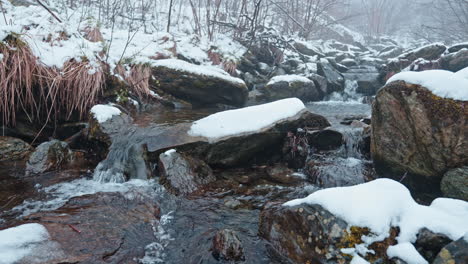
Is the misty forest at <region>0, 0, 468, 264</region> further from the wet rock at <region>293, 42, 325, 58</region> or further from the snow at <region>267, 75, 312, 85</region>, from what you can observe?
the wet rock at <region>293, 42, 325, 58</region>

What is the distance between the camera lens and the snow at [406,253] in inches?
61.4

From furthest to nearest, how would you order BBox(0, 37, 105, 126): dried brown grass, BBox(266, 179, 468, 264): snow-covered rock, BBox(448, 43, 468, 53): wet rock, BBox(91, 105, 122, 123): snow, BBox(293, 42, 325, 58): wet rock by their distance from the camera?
BBox(293, 42, 325, 58): wet rock, BBox(448, 43, 468, 53): wet rock, BBox(91, 105, 122, 123): snow, BBox(0, 37, 105, 126): dried brown grass, BBox(266, 179, 468, 264): snow-covered rock

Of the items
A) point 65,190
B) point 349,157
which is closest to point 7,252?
point 65,190

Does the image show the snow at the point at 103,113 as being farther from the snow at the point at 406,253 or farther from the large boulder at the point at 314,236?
the snow at the point at 406,253

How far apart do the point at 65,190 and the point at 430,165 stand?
12.3 feet

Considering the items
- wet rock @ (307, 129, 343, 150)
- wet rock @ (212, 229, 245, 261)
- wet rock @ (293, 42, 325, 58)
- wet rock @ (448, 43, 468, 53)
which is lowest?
wet rock @ (212, 229, 245, 261)

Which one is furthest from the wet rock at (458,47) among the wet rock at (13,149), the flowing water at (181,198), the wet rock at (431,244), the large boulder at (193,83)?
the wet rock at (13,149)

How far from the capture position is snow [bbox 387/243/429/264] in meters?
1.56

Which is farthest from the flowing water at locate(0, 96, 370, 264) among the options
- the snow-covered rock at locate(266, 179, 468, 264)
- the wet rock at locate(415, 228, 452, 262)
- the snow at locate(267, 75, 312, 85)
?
the snow at locate(267, 75, 312, 85)

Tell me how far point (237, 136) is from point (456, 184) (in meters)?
2.28

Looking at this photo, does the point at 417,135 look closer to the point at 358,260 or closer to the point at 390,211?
the point at 390,211

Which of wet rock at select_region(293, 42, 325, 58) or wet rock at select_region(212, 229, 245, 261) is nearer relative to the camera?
wet rock at select_region(212, 229, 245, 261)

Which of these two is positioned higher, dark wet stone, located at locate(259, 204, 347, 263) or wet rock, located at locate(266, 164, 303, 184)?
dark wet stone, located at locate(259, 204, 347, 263)

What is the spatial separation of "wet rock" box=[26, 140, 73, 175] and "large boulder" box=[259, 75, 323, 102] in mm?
5647
